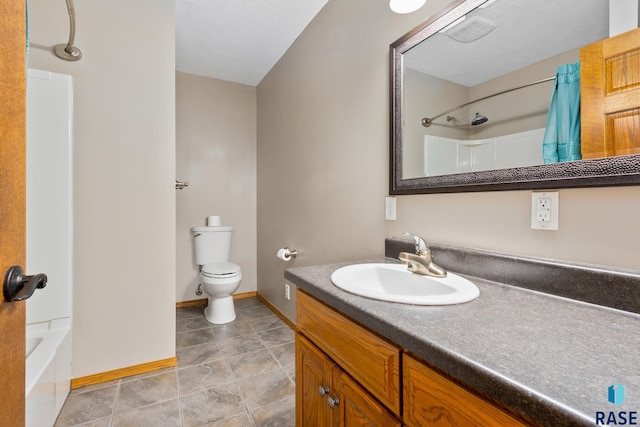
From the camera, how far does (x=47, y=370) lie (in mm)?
1287

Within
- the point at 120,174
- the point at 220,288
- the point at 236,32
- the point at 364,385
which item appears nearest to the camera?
the point at 364,385

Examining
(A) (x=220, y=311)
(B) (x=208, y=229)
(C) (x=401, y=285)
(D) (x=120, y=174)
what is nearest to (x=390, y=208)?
(C) (x=401, y=285)

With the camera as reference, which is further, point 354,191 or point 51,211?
point 354,191

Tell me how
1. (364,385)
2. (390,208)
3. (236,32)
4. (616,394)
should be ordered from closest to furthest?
(616,394) → (364,385) → (390,208) → (236,32)

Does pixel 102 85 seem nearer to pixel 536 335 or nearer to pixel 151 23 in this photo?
pixel 151 23

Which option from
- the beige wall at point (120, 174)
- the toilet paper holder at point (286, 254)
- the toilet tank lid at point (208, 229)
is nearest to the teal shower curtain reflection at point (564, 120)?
the toilet paper holder at point (286, 254)

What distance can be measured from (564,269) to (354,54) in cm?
151

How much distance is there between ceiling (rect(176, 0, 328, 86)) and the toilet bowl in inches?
75.0

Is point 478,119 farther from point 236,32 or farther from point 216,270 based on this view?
point 216,270

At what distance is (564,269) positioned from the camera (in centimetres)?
81

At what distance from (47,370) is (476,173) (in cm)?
197

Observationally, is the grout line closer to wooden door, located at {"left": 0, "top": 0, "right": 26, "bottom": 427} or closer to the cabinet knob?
wooden door, located at {"left": 0, "top": 0, "right": 26, "bottom": 427}

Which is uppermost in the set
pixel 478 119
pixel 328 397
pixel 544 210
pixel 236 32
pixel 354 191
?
pixel 236 32

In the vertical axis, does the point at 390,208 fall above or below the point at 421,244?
above
